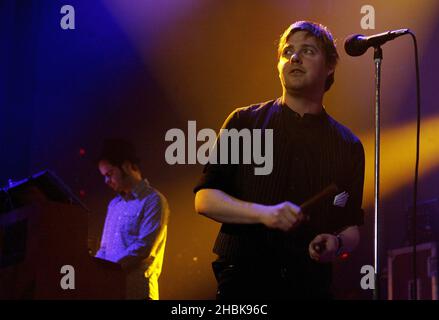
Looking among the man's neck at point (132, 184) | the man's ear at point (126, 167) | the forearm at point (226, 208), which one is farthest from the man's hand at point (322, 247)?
the man's ear at point (126, 167)

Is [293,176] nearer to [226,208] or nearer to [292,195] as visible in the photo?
[292,195]

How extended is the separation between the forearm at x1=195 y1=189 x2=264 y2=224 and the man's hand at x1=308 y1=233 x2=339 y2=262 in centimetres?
23

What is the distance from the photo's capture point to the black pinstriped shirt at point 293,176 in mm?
2316

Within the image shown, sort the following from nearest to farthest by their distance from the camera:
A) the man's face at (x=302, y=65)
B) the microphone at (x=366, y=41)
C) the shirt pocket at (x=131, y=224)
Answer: the microphone at (x=366, y=41) → the man's face at (x=302, y=65) → the shirt pocket at (x=131, y=224)

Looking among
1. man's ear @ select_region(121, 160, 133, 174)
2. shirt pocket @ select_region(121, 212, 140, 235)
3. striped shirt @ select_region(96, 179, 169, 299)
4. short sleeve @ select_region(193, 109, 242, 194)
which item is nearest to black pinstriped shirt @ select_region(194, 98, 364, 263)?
short sleeve @ select_region(193, 109, 242, 194)

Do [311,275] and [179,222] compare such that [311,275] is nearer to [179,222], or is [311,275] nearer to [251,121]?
[251,121]

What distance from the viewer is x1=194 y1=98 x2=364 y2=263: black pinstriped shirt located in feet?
7.60

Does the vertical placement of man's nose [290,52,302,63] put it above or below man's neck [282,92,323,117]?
above

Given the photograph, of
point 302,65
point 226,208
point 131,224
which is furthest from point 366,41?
point 131,224

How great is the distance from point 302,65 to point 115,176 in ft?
6.23

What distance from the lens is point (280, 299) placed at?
89.1 inches

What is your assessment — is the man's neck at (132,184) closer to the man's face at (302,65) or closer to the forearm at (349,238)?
the man's face at (302,65)

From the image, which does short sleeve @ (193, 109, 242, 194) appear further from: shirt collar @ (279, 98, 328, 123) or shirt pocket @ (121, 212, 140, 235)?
shirt pocket @ (121, 212, 140, 235)

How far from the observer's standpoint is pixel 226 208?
87.3 inches
